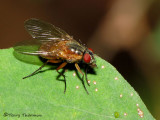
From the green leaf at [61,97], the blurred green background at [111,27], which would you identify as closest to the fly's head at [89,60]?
the green leaf at [61,97]

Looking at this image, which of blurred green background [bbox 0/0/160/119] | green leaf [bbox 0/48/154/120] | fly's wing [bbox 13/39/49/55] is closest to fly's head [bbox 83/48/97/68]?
green leaf [bbox 0/48/154/120]

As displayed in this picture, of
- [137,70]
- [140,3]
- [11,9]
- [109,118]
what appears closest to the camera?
[109,118]

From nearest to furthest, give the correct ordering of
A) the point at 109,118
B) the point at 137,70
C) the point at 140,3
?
the point at 109,118
the point at 137,70
the point at 140,3

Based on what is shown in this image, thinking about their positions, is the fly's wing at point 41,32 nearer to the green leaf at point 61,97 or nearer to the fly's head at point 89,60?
the fly's head at point 89,60

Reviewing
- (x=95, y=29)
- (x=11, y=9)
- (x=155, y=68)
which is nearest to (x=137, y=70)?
(x=155, y=68)

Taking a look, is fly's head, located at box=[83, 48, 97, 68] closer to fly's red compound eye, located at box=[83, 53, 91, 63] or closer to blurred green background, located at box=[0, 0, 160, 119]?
fly's red compound eye, located at box=[83, 53, 91, 63]

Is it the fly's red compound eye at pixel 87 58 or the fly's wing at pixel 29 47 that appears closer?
the fly's wing at pixel 29 47

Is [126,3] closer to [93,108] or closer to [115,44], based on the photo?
[115,44]

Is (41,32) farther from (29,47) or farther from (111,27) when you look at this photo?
(111,27)
